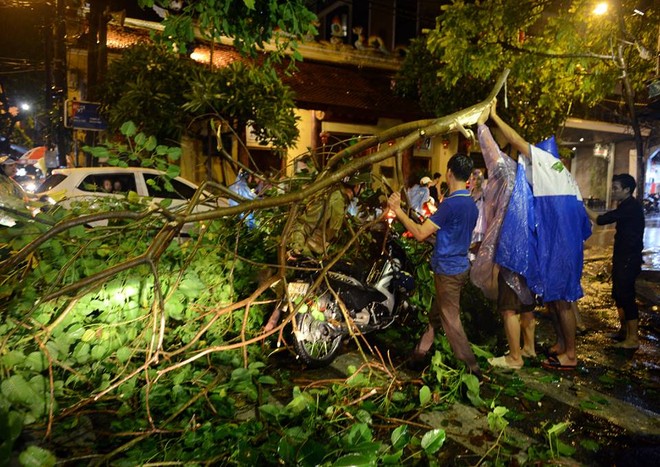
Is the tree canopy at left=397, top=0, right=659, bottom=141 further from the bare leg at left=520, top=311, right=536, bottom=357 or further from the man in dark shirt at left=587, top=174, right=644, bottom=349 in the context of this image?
the bare leg at left=520, top=311, right=536, bottom=357

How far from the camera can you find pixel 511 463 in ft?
9.24

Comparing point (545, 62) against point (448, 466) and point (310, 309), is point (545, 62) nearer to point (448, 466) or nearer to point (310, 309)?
point (310, 309)

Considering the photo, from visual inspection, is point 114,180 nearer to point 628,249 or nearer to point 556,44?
point 628,249

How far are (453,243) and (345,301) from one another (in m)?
1.20

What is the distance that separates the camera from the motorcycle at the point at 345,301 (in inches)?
164

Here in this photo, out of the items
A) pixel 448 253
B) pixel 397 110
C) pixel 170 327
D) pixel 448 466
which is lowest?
pixel 448 466

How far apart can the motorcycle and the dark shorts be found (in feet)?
2.90

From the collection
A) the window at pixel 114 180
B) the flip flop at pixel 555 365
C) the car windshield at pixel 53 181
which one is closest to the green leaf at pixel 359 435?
the flip flop at pixel 555 365

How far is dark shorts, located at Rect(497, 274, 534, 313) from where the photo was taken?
168 inches

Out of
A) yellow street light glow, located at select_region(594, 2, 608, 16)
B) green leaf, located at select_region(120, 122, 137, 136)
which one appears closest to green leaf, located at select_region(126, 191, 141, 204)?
green leaf, located at select_region(120, 122, 137, 136)

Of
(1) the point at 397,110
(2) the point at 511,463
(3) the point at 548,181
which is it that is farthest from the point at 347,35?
(2) the point at 511,463

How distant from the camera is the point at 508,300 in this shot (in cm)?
427

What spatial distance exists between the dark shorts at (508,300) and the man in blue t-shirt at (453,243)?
0.68m

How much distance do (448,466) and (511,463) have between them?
1.29ft
